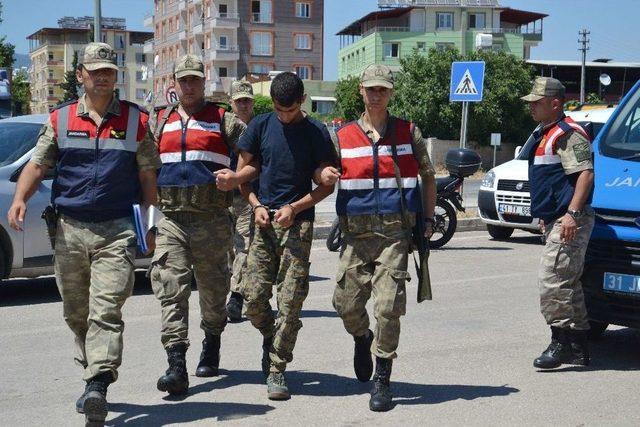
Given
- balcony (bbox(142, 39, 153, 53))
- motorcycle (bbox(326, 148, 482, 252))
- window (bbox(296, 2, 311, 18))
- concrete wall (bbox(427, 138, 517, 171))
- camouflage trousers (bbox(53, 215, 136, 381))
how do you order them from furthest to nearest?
balcony (bbox(142, 39, 153, 53)) < window (bbox(296, 2, 311, 18)) < concrete wall (bbox(427, 138, 517, 171)) < motorcycle (bbox(326, 148, 482, 252)) < camouflage trousers (bbox(53, 215, 136, 381))

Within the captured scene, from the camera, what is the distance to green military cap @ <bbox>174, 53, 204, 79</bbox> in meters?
6.31

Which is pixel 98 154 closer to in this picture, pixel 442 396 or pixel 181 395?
pixel 181 395

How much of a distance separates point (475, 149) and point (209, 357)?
156 feet

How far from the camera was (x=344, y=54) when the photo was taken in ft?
331

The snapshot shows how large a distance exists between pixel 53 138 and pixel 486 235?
37.0ft

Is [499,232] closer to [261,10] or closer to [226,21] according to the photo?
[226,21]

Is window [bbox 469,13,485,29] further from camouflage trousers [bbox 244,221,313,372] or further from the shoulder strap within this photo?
camouflage trousers [bbox 244,221,313,372]

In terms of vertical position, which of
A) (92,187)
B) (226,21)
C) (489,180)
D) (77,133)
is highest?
(226,21)

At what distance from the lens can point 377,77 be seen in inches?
235

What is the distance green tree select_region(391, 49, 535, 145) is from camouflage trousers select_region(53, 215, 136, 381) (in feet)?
155

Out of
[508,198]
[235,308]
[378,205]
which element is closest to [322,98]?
[508,198]

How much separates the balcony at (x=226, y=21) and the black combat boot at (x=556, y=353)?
8869 centimetres

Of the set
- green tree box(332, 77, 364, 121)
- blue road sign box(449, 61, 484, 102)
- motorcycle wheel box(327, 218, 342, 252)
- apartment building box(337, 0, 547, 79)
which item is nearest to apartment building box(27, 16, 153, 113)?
apartment building box(337, 0, 547, 79)

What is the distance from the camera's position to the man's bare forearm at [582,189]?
261 inches
